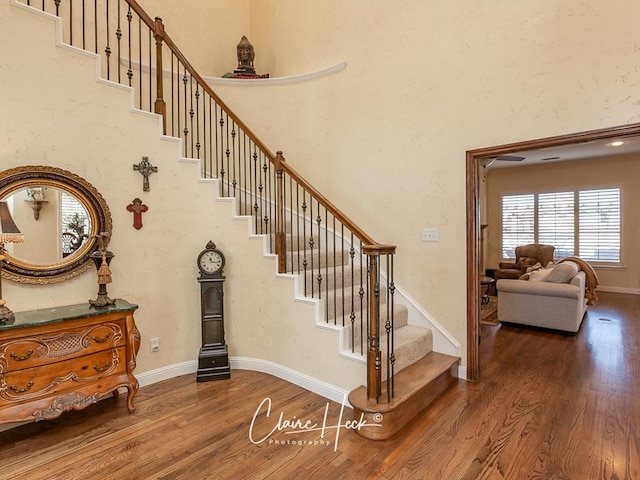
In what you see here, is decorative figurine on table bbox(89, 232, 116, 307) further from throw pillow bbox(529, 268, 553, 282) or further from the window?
the window

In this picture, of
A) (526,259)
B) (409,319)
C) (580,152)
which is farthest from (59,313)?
(580,152)

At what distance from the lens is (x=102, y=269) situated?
267cm

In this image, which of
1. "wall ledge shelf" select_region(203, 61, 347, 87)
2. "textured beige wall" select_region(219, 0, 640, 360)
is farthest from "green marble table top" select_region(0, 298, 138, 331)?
"wall ledge shelf" select_region(203, 61, 347, 87)

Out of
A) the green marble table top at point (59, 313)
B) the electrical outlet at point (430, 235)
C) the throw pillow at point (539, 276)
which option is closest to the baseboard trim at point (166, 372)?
the green marble table top at point (59, 313)

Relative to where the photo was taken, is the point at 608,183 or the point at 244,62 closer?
the point at 244,62

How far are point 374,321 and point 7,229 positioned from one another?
2.53 meters

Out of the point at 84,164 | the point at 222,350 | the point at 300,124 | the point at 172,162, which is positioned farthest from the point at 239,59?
the point at 222,350

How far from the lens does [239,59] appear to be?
4.70m

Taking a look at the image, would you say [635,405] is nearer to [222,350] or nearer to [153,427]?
[222,350]

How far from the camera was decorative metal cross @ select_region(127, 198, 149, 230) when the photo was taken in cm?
304

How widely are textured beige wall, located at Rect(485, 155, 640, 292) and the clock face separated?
7.96 meters

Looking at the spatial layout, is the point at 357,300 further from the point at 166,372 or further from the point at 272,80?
the point at 272,80

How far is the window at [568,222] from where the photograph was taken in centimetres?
743

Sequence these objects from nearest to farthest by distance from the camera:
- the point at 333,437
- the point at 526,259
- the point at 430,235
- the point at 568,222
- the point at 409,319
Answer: the point at 333,437 < the point at 430,235 < the point at 409,319 < the point at 526,259 < the point at 568,222
